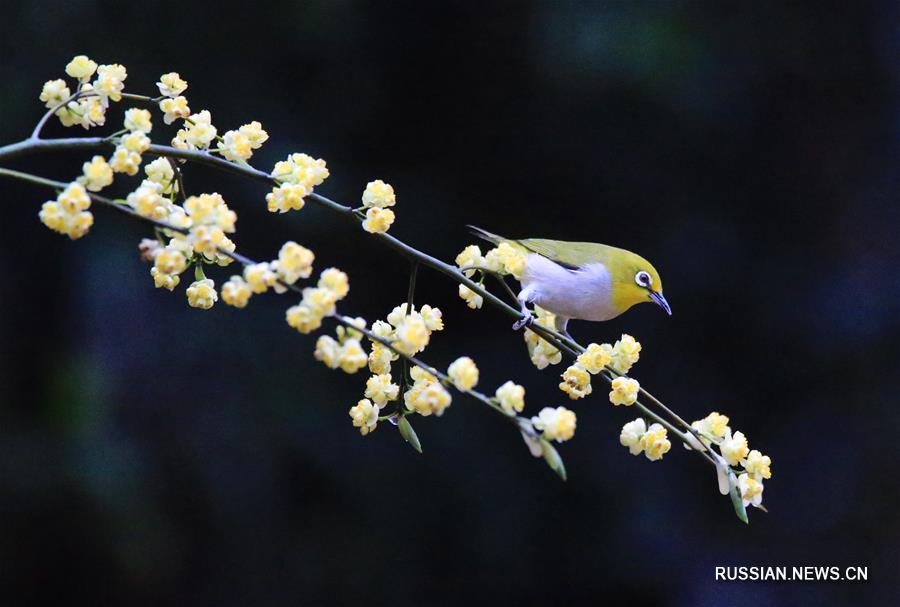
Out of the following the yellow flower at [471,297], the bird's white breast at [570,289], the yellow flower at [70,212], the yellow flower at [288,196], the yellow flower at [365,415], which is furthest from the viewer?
the bird's white breast at [570,289]

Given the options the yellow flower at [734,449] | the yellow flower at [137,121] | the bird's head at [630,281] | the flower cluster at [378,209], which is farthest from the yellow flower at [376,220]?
the bird's head at [630,281]

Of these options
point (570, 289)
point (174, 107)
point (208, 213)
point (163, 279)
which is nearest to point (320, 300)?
point (208, 213)

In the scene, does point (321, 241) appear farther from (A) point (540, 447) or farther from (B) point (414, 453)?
(A) point (540, 447)

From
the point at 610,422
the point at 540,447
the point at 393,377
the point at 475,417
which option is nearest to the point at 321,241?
the point at 475,417

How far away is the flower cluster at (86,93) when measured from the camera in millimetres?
1058

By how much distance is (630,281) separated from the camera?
1.56 m

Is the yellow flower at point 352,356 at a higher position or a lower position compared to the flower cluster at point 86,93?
lower

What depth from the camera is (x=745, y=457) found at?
1.18 m

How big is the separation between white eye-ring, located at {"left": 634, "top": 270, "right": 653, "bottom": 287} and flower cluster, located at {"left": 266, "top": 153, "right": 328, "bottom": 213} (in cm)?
65

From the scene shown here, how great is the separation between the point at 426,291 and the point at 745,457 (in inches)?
97.0

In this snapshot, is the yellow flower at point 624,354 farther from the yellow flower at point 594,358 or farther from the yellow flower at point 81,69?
the yellow flower at point 81,69

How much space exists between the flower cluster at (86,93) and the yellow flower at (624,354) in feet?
2.00

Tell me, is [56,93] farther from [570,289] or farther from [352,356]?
[570,289]

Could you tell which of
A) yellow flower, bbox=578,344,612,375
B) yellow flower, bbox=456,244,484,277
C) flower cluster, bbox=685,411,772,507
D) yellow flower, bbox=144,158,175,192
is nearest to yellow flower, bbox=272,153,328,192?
yellow flower, bbox=144,158,175,192
